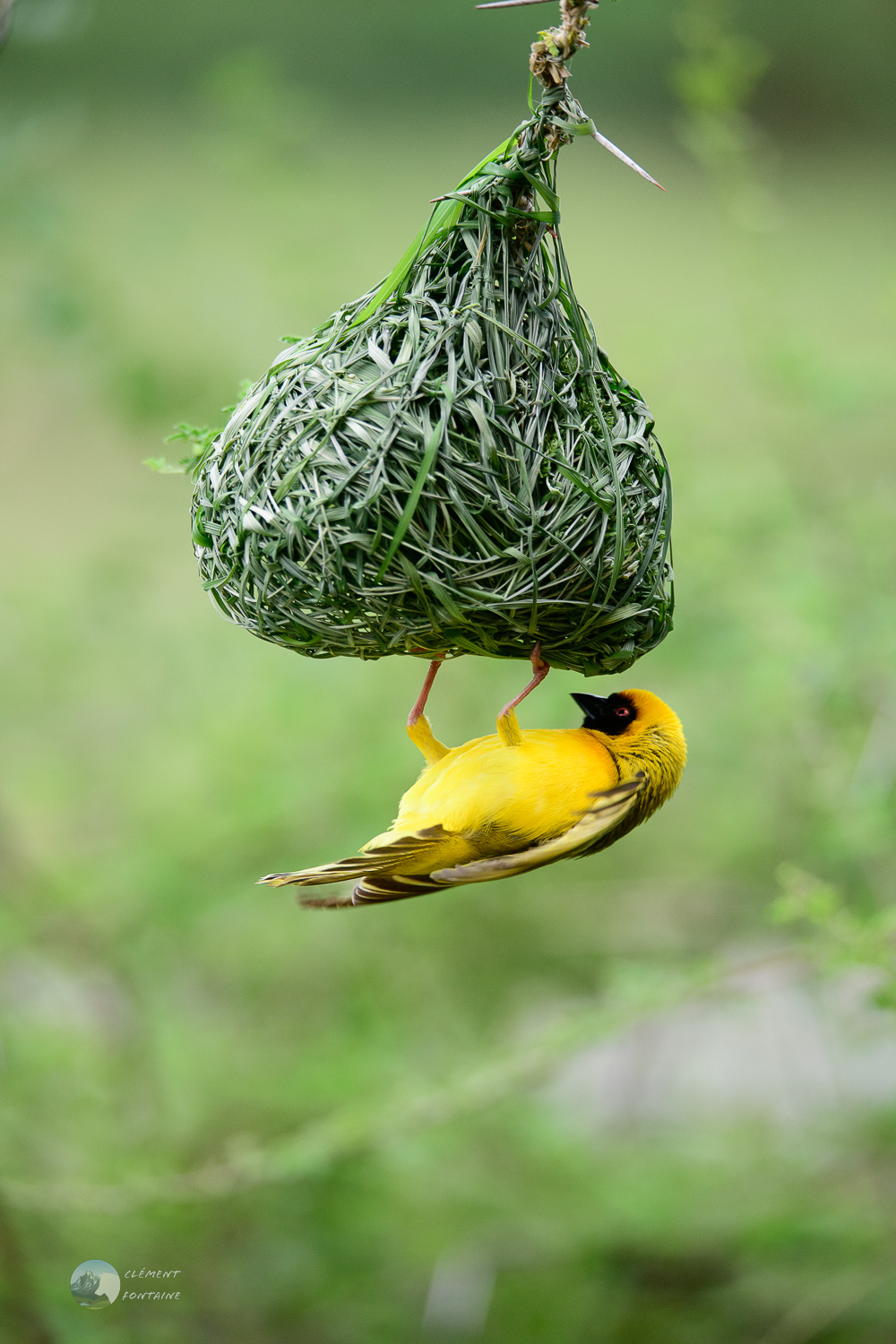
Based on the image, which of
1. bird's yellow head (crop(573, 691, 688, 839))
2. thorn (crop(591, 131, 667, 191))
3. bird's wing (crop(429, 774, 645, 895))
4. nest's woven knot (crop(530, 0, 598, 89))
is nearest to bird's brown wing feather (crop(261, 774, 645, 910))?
bird's wing (crop(429, 774, 645, 895))

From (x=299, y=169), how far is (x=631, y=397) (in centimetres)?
323

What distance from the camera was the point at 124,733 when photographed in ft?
19.3

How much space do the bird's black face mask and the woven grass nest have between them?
0.40m

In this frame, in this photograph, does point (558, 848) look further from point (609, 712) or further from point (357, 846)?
point (357, 846)

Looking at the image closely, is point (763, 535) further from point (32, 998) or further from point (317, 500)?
point (32, 998)

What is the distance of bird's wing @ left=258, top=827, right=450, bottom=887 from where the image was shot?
180cm

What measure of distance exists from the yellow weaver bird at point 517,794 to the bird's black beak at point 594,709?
4 cm

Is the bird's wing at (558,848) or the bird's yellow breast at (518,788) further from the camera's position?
the bird's yellow breast at (518,788)

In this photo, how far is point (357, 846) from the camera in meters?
4.65

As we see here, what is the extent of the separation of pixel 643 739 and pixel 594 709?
15cm

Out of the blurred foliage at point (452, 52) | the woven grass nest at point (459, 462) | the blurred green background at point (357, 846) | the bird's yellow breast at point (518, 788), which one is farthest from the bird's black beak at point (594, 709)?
the blurred foliage at point (452, 52)

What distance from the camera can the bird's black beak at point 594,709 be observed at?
2217 millimetres

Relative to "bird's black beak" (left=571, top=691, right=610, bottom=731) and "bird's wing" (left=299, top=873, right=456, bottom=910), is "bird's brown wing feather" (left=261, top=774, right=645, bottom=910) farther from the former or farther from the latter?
"bird's black beak" (left=571, top=691, right=610, bottom=731)

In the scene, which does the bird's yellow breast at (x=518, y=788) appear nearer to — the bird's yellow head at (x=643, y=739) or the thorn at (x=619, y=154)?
the bird's yellow head at (x=643, y=739)
